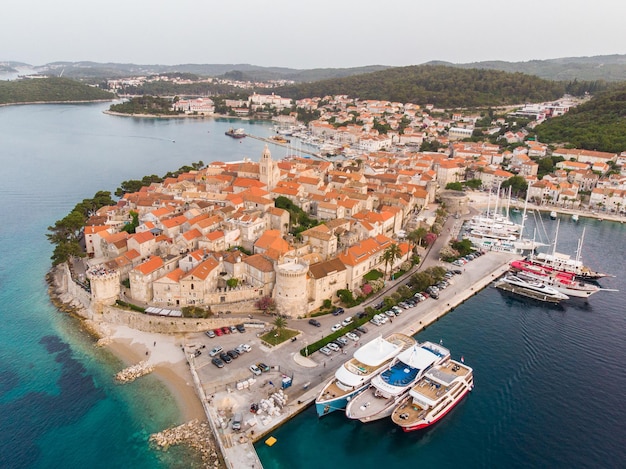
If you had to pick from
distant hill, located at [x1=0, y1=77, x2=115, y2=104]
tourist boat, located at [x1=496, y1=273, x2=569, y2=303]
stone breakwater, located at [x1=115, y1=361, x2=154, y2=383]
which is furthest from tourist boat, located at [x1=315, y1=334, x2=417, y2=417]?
distant hill, located at [x1=0, y1=77, x2=115, y2=104]

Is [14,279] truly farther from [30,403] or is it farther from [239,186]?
[239,186]

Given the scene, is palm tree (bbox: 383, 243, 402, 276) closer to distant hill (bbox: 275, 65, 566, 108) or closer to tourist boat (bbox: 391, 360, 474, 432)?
tourist boat (bbox: 391, 360, 474, 432)

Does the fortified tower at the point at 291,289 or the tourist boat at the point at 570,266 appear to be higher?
the fortified tower at the point at 291,289

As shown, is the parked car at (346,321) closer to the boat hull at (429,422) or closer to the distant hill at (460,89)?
the boat hull at (429,422)

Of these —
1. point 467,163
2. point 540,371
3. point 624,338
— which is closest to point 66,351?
point 540,371

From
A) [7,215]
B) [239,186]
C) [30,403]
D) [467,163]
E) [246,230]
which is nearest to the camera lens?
[30,403]

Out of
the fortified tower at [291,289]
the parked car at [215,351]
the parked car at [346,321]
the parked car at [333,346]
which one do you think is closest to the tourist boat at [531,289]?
the parked car at [346,321]
